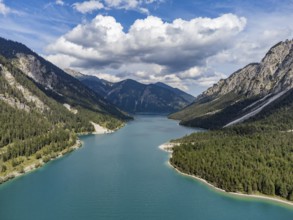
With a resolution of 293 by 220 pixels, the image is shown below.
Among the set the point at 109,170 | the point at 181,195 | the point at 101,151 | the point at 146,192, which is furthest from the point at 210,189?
the point at 101,151

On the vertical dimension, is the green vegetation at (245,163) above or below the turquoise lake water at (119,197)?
above

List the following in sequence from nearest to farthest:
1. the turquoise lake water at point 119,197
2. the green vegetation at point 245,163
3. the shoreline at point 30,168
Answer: the turquoise lake water at point 119,197
the green vegetation at point 245,163
the shoreline at point 30,168

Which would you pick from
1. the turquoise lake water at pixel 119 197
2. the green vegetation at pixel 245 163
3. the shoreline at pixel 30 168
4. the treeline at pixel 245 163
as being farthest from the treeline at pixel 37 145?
the green vegetation at pixel 245 163

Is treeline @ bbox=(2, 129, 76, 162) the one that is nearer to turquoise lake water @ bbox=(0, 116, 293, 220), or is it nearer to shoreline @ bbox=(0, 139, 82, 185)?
shoreline @ bbox=(0, 139, 82, 185)

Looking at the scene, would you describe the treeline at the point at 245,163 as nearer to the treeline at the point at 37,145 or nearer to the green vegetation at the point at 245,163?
the green vegetation at the point at 245,163

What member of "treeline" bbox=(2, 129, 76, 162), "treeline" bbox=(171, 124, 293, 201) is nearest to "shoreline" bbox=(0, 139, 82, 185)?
"treeline" bbox=(2, 129, 76, 162)

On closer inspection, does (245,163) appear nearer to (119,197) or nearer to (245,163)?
(245,163)

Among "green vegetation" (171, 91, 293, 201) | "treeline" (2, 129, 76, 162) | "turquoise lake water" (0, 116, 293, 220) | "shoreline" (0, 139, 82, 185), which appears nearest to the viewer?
"turquoise lake water" (0, 116, 293, 220)
